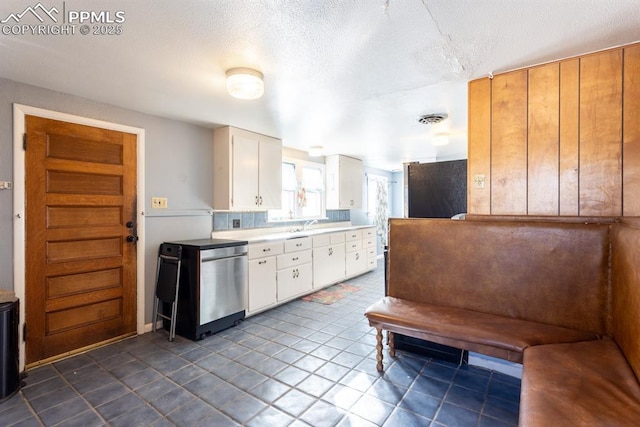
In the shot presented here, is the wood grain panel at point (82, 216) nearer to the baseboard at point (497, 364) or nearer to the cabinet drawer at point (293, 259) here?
the cabinet drawer at point (293, 259)

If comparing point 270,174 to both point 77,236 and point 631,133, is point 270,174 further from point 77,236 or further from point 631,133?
point 631,133

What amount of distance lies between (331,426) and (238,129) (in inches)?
123

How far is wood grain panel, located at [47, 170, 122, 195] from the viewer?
2.46 meters

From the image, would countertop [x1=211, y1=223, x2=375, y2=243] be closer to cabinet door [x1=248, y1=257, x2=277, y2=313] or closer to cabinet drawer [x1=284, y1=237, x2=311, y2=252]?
cabinet drawer [x1=284, y1=237, x2=311, y2=252]

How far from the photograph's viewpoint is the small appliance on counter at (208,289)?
286 centimetres

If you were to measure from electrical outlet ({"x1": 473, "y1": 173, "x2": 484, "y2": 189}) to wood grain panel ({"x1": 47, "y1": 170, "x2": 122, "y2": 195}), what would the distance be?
3.16 m

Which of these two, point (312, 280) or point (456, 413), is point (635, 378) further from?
point (312, 280)

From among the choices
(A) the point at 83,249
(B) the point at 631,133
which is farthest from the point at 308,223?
(B) the point at 631,133

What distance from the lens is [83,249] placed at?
2629 millimetres

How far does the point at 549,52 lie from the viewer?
1889 mm

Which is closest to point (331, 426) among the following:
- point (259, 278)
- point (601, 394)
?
point (601, 394)

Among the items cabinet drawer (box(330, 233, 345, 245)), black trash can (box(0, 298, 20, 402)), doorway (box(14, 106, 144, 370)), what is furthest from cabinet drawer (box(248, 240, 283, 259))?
black trash can (box(0, 298, 20, 402))

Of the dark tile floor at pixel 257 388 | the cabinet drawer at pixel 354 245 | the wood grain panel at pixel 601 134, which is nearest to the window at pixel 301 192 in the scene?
the cabinet drawer at pixel 354 245

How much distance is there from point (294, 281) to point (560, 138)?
3107 millimetres
